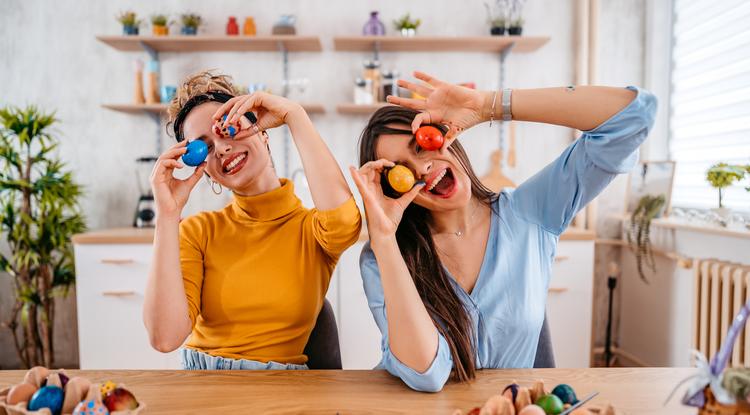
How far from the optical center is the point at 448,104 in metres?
1.20

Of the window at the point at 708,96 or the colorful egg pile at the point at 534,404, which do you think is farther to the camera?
the window at the point at 708,96

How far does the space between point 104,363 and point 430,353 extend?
8.33 ft

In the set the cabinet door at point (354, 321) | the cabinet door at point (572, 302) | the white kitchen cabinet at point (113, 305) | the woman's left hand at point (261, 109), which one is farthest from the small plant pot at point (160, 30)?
the cabinet door at point (572, 302)

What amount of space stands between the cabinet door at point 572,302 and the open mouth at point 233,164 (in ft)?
6.90

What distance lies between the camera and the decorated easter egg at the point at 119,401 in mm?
720

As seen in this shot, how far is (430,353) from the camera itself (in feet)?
3.08

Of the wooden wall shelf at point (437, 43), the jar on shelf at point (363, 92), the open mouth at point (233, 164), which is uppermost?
the wooden wall shelf at point (437, 43)

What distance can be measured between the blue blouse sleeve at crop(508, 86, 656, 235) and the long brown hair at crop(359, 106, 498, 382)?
0.36ft

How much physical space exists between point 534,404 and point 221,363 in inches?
30.7

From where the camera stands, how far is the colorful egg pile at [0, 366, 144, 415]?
2.35 ft

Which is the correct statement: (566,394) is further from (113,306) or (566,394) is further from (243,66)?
(243,66)

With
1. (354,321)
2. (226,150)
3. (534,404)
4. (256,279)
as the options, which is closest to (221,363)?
(256,279)

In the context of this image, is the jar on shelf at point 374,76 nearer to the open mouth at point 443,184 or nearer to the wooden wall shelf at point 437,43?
the wooden wall shelf at point 437,43

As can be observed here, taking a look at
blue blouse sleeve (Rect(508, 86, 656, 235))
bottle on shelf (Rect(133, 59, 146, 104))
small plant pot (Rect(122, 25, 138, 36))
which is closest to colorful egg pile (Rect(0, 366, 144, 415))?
blue blouse sleeve (Rect(508, 86, 656, 235))
